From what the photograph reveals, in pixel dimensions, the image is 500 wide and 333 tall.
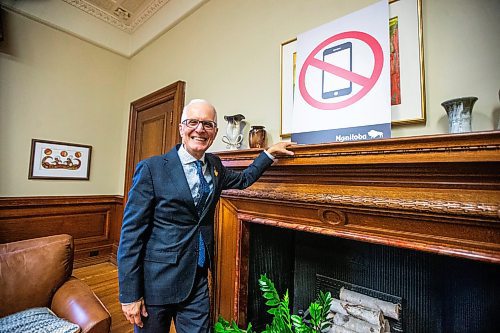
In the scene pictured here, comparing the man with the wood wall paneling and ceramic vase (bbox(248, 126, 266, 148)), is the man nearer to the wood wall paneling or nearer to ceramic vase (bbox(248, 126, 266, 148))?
ceramic vase (bbox(248, 126, 266, 148))

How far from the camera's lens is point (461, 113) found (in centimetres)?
100

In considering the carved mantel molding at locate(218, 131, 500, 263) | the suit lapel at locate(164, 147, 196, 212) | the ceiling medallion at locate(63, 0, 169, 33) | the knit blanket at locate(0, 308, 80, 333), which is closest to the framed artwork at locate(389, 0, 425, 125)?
the carved mantel molding at locate(218, 131, 500, 263)

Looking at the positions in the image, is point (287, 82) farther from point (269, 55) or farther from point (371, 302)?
point (371, 302)

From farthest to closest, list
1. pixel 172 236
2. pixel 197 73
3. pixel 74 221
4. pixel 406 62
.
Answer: pixel 74 221 → pixel 197 73 → pixel 406 62 → pixel 172 236

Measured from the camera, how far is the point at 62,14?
3.05 meters

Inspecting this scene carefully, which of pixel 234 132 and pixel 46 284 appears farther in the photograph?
pixel 234 132

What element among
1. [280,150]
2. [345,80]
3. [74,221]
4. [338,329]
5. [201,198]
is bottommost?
[338,329]

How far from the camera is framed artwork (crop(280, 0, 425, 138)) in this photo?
120 cm

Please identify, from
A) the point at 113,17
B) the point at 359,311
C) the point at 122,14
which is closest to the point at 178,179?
the point at 359,311

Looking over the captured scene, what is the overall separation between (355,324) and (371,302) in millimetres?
157

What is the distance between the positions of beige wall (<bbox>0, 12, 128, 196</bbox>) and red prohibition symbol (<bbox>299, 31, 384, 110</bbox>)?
120 inches

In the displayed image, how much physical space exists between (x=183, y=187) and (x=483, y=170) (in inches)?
45.0

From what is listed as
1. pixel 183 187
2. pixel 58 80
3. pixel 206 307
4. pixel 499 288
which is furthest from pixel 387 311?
pixel 58 80

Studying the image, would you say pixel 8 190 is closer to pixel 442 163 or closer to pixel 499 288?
pixel 442 163
